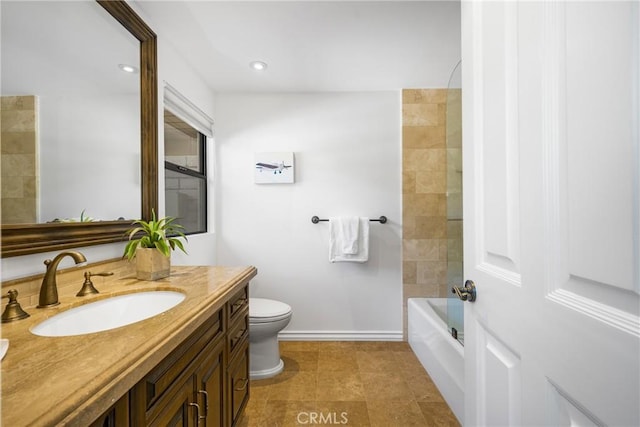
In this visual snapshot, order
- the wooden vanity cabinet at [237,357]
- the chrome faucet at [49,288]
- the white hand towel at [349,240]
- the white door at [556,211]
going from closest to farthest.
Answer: the white door at [556,211]
the chrome faucet at [49,288]
the wooden vanity cabinet at [237,357]
the white hand towel at [349,240]

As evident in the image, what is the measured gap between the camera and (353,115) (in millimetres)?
2518

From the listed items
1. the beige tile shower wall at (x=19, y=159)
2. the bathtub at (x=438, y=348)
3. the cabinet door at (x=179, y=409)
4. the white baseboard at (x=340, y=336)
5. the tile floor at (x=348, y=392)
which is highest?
the beige tile shower wall at (x=19, y=159)

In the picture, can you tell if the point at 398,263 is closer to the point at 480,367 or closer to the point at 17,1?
the point at 480,367

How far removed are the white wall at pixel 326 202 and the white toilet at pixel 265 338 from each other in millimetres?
533

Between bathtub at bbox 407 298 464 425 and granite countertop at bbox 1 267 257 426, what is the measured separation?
1432 mm

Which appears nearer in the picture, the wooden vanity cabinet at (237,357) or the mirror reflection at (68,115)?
the mirror reflection at (68,115)

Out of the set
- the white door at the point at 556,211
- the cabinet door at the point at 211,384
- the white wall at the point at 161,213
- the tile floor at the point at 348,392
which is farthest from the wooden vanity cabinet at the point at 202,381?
the white door at the point at 556,211

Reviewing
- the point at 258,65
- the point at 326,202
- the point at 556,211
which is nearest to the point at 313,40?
the point at 258,65

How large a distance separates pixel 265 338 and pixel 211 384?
35.8 inches

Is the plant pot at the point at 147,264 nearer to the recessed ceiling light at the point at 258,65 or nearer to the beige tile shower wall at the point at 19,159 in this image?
the beige tile shower wall at the point at 19,159

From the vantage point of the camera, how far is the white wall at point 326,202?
251cm

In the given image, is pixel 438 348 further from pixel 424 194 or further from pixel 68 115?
pixel 68 115

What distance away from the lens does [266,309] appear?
198cm

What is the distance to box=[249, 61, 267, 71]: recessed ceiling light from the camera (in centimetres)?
203
